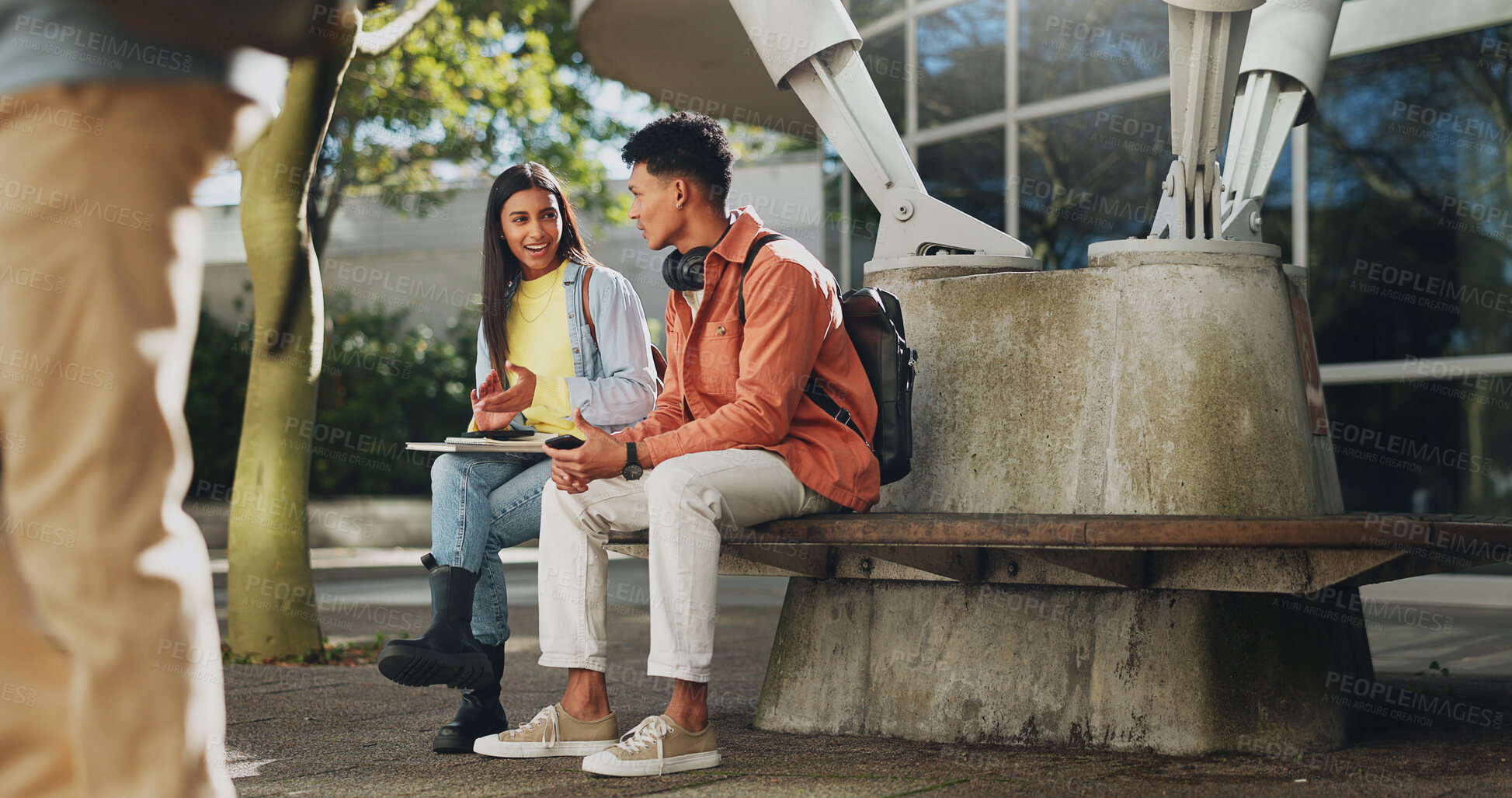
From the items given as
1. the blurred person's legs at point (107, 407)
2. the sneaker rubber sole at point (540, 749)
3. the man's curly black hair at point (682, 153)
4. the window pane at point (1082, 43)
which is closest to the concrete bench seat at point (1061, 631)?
the sneaker rubber sole at point (540, 749)

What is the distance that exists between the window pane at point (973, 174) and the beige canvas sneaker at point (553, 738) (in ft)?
25.4

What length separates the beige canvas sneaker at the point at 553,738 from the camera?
3795 millimetres

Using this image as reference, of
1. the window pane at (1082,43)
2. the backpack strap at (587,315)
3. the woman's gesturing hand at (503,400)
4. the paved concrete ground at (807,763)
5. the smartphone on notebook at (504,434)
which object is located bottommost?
the paved concrete ground at (807,763)

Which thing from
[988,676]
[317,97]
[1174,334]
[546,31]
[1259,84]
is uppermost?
[546,31]

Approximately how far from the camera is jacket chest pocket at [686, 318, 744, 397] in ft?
12.5

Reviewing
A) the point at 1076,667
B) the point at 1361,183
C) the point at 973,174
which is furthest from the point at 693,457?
the point at 973,174

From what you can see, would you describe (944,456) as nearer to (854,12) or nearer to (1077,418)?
(1077,418)

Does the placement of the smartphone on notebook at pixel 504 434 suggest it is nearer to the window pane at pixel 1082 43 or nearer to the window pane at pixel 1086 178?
the window pane at pixel 1086 178

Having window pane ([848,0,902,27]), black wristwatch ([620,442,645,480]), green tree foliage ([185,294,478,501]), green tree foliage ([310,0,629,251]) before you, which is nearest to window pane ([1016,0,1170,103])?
window pane ([848,0,902,27])

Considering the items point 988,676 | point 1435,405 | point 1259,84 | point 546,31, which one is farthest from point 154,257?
point 546,31

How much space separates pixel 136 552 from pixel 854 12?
1089 cm

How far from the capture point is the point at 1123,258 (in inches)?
159

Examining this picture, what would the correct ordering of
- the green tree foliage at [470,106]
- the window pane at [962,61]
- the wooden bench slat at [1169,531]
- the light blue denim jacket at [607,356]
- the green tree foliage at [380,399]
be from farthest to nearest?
the green tree foliage at [380,399], the green tree foliage at [470,106], the window pane at [962,61], the light blue denim jacket at [607,356], the wooden bench slat at [1169,531]

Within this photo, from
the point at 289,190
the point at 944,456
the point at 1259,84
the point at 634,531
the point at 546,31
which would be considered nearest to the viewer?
the point at 634,531
